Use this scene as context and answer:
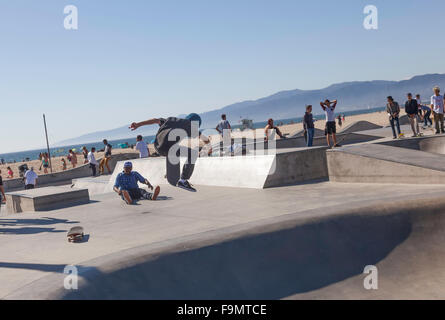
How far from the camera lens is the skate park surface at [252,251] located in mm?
4609

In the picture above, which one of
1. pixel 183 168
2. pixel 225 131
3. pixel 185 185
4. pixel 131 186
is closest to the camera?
pixel 131 186

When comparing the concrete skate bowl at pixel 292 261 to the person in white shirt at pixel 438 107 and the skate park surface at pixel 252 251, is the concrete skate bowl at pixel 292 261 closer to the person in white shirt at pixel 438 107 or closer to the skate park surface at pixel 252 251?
the skate park surface at pixel 252 251

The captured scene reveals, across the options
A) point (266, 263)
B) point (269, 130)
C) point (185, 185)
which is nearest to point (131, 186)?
point (185, 185)

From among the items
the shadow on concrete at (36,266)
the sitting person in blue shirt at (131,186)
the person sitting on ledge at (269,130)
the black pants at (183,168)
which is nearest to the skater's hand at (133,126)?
the sitting person in blue shirt at (131,186)

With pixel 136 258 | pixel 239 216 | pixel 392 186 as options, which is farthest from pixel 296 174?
pixel 136 258

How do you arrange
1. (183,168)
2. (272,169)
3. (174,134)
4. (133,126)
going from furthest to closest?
(183,168)
(174,134)
(272,169)
(133,126)

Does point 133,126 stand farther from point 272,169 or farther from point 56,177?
point 56,177

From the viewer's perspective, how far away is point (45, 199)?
1056cm

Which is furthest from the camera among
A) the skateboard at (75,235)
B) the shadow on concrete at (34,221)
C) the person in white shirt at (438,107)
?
the person in white shirt at (438,107)

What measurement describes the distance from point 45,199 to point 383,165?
324 inches

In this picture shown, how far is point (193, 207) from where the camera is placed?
341 inches

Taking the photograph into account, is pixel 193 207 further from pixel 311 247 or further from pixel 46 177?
pixel 46 177

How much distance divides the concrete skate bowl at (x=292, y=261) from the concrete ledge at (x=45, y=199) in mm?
6381

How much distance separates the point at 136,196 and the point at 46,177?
15399 millimetres
